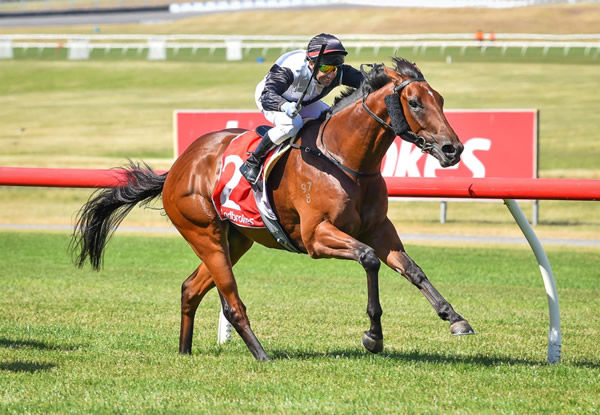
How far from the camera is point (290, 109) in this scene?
5.77m

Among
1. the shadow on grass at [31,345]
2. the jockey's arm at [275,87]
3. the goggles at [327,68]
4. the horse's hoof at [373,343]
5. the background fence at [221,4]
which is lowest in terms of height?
the background fence at [221,4]

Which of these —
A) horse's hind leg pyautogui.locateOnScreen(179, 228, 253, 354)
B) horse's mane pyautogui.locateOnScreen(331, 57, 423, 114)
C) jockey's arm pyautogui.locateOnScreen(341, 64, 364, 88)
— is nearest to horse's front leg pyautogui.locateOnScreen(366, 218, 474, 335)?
horse's mane pyautogui.locateOnScreen(331, 57, 423, 114)

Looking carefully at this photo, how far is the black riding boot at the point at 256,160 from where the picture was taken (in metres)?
6.03

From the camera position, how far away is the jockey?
5.88 m

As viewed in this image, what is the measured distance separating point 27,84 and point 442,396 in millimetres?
39185

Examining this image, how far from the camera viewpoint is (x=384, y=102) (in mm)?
5645

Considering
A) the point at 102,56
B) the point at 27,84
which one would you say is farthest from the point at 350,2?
the point at 27,84

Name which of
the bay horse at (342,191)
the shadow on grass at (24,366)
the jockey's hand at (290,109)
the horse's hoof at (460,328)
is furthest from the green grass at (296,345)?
the jockey's hand at (290,109)

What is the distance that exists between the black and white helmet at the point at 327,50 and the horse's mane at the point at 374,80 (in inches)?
8.7

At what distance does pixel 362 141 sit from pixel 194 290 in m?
1.77

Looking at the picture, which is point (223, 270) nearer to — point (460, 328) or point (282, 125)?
point (282, 125)

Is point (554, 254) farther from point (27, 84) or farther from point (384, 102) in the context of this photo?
point (27, 84)

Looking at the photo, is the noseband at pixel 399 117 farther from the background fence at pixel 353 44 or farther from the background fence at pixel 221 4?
the background fence at pixel 221 4

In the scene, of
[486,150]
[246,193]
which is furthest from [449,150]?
[486,150]
